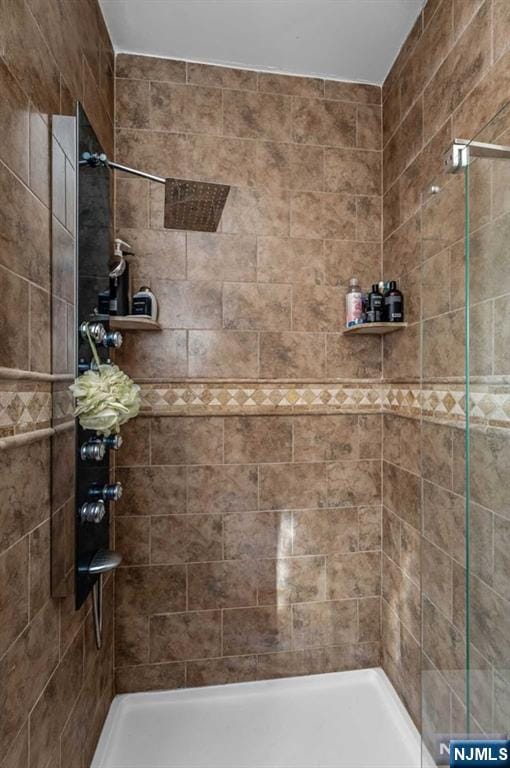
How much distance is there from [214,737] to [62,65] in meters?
2.40

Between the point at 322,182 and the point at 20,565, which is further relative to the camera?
the point at 322,182

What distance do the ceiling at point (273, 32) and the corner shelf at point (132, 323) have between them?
1188mm

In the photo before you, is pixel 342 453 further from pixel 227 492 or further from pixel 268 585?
pixel 268 585

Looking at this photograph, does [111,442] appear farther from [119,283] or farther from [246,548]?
[246,548]

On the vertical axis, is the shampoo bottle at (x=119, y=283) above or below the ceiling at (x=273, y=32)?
below

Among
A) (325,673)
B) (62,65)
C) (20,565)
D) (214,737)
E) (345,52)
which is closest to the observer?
(20,565)

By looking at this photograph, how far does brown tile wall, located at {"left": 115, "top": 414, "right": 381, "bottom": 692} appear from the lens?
1674 millimetres

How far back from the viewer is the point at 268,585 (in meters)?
1.74

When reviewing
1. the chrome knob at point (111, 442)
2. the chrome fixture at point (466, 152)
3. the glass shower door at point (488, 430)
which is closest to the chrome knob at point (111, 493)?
the chrome knob at point (111, 442)

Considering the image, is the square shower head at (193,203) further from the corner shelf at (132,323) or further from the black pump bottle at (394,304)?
the black pump bottle at (394,304)

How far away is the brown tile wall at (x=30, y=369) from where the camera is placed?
2.70 ft

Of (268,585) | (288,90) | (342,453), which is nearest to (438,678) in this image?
(268,585)

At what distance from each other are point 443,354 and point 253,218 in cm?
106

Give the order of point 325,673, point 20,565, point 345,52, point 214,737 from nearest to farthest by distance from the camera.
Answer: point 20,565
point 214,737
point 345,52
point 325,673
